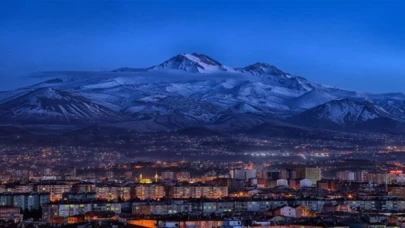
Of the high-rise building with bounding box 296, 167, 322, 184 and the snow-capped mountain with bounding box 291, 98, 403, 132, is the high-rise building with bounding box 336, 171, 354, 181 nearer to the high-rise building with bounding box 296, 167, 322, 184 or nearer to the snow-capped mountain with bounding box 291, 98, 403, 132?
the high-rise building with bounding box 296, 167, 322, 184

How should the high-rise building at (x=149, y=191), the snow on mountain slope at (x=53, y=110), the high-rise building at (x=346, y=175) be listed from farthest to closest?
the snow on mountain slope at (x=53, y=110) → the high-rise building at (x=346, y=175) → the high-rise building at (x=149, y=191)

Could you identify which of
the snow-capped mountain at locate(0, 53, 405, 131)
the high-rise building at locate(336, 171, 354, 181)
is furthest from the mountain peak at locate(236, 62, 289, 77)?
the high-rise building at locate(336, 171, 354, 181)

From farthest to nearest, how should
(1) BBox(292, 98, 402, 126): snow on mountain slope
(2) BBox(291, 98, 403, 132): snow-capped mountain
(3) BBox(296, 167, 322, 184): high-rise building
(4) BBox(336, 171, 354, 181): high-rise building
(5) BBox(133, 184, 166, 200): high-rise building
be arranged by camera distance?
1. (1) BBox(292, 98, 402, 126): snow on mountain slope
2. (2) BBox(291, 98, 403, 132): snow-capped mountain
3. (4) BBox(336, 171, 354, 181): high-rise building
4. (3) BBox(296, 167, 322, 184): high-rise building
5. (5) BBox(133, 184, 166, 200): high-rise building

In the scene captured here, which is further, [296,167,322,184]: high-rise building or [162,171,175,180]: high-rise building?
[296,167,322,184]: high-rise building

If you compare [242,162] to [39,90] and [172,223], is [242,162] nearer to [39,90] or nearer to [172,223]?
[39,90]

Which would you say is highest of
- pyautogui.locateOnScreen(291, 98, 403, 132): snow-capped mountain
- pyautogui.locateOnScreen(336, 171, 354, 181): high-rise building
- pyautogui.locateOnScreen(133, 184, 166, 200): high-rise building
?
pyautogui.locateOnScreen(291, 98, 403, 132): snow-capped mountain

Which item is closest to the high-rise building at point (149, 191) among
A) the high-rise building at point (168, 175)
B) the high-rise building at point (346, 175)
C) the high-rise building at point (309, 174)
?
the high-rise building at point (168, 175)

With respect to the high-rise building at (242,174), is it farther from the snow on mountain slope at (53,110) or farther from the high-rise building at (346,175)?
the snow on mountain slope at (53,110)

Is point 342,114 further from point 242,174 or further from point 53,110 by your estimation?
point 242,174
